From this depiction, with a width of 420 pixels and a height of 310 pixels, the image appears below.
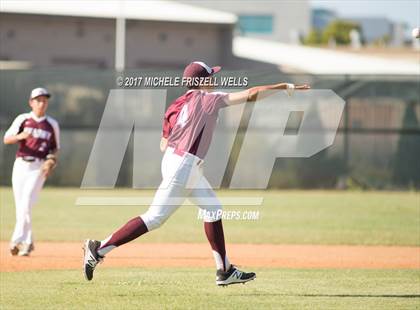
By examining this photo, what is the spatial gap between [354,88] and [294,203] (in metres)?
4.34

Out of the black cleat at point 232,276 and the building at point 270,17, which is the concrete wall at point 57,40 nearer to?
the black cleat at point 232,276

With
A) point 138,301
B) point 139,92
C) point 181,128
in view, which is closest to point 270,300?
point 138,301

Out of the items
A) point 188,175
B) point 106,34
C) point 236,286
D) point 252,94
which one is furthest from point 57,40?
point 252,94

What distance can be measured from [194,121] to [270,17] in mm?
76912

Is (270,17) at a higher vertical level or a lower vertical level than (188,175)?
lower

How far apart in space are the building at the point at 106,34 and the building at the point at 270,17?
145ft

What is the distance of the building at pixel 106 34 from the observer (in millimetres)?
36156

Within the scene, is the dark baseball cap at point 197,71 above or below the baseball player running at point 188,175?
above

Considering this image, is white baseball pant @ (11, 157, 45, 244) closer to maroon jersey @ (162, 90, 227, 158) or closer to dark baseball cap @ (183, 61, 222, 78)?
maroon jersey @ (162, 90, 227, 158)

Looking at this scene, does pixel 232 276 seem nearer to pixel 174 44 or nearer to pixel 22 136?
pixel 22 136

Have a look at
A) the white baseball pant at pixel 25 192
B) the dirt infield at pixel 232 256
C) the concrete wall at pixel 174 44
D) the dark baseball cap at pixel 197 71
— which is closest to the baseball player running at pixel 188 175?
the dark baseball cap at pixel 197 71

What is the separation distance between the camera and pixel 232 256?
13836 millimetres

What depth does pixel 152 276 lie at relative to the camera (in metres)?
11.2

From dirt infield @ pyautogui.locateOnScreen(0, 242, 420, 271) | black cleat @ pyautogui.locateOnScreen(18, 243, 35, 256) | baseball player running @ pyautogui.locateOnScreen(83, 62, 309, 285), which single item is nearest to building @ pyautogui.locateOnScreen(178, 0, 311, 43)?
dirt infield @ pyautogui.locateOnScreen(0, 242, 420, 271)
